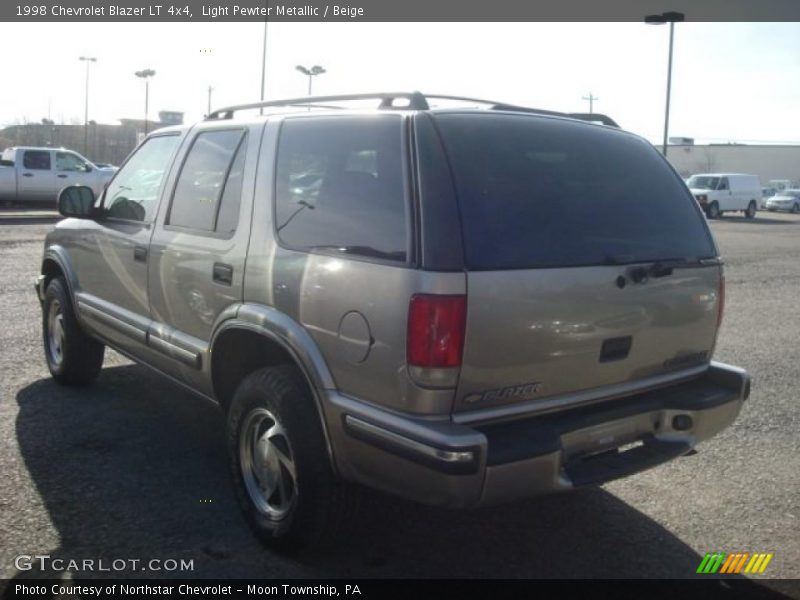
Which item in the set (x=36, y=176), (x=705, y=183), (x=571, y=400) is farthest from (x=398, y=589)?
(x=705, y=183)

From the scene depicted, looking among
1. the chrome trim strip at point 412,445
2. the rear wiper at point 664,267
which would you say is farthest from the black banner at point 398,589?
the rear wiper at point 664,267

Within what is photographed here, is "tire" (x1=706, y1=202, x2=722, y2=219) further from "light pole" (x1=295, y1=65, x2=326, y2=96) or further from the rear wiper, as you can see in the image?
the rear wiper

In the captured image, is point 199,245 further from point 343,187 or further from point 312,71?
point 312,71

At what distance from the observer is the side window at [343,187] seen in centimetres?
318

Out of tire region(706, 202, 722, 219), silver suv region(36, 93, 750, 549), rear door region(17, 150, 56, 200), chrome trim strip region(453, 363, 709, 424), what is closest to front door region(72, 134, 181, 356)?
silver suv region(36, 93, 750, 549)

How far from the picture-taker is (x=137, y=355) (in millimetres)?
4965

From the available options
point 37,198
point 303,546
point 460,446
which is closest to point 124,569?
point 303,546

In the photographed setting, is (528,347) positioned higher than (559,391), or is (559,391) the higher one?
(528,347)

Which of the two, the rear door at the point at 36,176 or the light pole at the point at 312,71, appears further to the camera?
the light pole at the point at 312,71

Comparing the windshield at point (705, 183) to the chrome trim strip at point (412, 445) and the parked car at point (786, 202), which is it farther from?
the chrome trim strip at point (412, 445)

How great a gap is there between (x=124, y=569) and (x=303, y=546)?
0.75 m

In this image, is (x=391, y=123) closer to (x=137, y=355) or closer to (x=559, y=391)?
(x=559, y=391)

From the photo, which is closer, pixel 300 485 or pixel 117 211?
pixel 300 485

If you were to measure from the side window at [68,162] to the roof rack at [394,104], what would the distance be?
22275 mm
